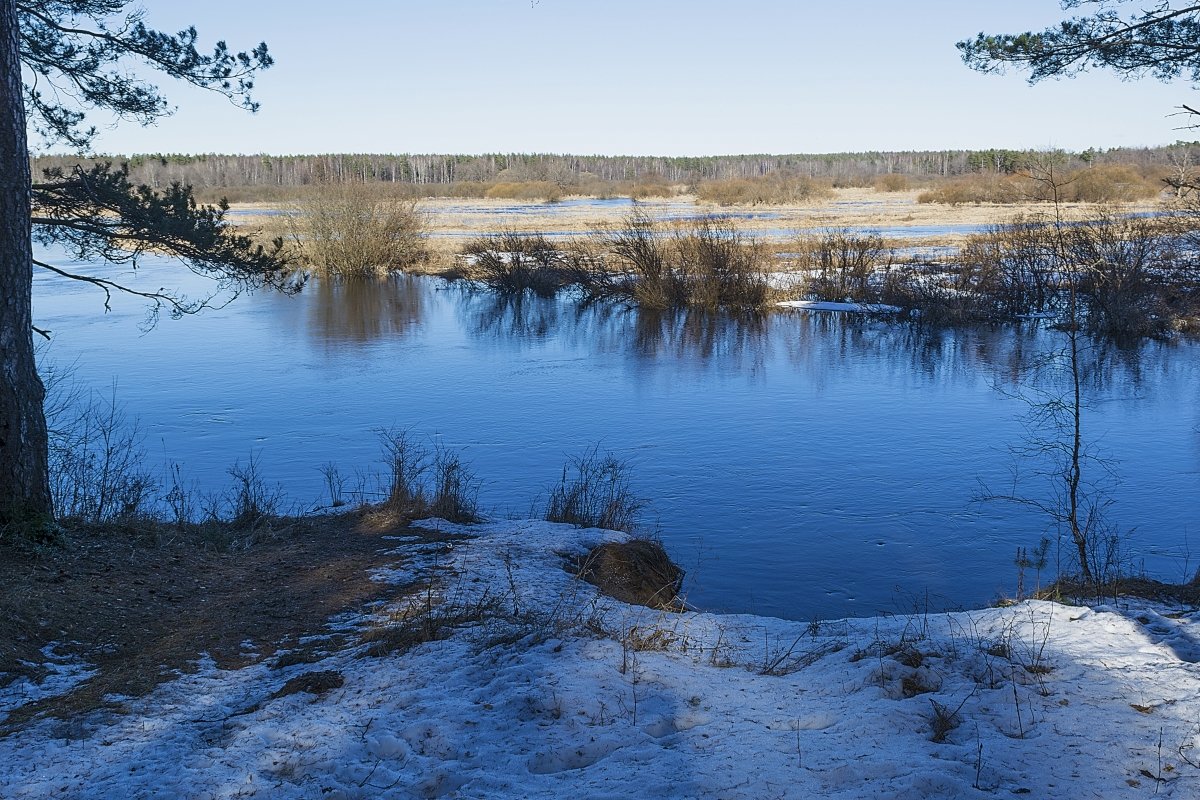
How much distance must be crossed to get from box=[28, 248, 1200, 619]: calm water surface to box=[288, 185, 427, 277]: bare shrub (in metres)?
6.76

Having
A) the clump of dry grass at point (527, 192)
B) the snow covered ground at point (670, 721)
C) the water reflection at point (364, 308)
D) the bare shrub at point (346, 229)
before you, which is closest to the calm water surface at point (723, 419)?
the water reflection at point (364, 308)

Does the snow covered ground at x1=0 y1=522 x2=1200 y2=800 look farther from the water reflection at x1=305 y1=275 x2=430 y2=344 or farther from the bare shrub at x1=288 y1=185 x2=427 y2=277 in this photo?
the bare shrub at x1=288 y1=185 x2=427 y2=277

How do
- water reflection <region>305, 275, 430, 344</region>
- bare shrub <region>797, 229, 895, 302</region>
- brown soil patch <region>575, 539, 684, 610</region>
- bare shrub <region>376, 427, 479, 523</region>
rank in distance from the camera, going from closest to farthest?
brown soil patch <region>575, 539, 684, 610</region>, bare shrub <region>376, 427, 479, 523</region>, water reflection <region>305, 275, 430, 344</region>, bare shrub <region>797, 229, 895, 302</region>

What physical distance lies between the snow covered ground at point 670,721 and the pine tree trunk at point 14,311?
2.49m

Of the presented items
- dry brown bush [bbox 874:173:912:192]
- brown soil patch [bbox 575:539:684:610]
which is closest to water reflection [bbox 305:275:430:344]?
brown soil patch [bbox 575:539:684:610]

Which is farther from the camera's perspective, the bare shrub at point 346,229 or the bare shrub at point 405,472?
the bare shrub at point 346,229

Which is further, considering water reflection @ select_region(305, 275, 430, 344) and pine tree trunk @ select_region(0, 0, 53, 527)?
water reflection @ select_region(305, 275, 430, 344)

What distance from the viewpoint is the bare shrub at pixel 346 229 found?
3145cm

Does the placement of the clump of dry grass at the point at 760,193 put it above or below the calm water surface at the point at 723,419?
above

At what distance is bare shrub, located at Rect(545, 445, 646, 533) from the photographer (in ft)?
30.3

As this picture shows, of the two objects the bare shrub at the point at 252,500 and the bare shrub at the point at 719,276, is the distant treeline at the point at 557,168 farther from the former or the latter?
the bare shrub at the point at 252,500

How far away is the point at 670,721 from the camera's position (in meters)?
4.33

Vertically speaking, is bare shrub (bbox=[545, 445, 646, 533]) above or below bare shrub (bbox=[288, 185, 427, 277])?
below

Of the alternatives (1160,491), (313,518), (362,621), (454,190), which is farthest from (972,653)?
(454,190)
